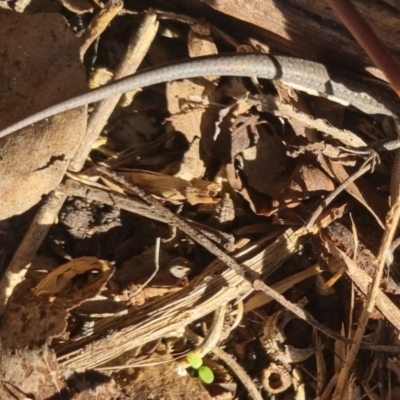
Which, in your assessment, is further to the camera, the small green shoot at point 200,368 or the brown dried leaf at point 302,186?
the small green shoot at point 200,368

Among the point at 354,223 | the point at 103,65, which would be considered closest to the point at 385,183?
the point at 354,223

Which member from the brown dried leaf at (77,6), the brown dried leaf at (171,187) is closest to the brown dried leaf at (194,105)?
the brown dried leaf at (171,187)

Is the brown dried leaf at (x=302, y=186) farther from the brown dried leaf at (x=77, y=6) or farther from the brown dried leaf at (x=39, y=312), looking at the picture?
the brown dried leaf at (x=77, y=6)

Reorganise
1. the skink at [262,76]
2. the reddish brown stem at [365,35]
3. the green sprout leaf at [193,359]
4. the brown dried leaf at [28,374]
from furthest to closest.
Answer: the green sprout leaf at [193,359]
the brown dried leaf at [28,374]
the skink at [262,76]
the reddish brown stem at [365,35]

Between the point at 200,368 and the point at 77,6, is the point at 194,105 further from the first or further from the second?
the point at 200,368

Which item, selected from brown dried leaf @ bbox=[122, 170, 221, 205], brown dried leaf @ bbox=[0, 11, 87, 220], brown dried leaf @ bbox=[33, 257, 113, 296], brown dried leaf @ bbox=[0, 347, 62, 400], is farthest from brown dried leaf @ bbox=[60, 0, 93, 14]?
brown dried leaf @ bbox=[0, 347, 62, 400]

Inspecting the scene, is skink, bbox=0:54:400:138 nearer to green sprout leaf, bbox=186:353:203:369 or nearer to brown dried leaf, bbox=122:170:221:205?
brown dried leaf, bbox=122:170:221:205
